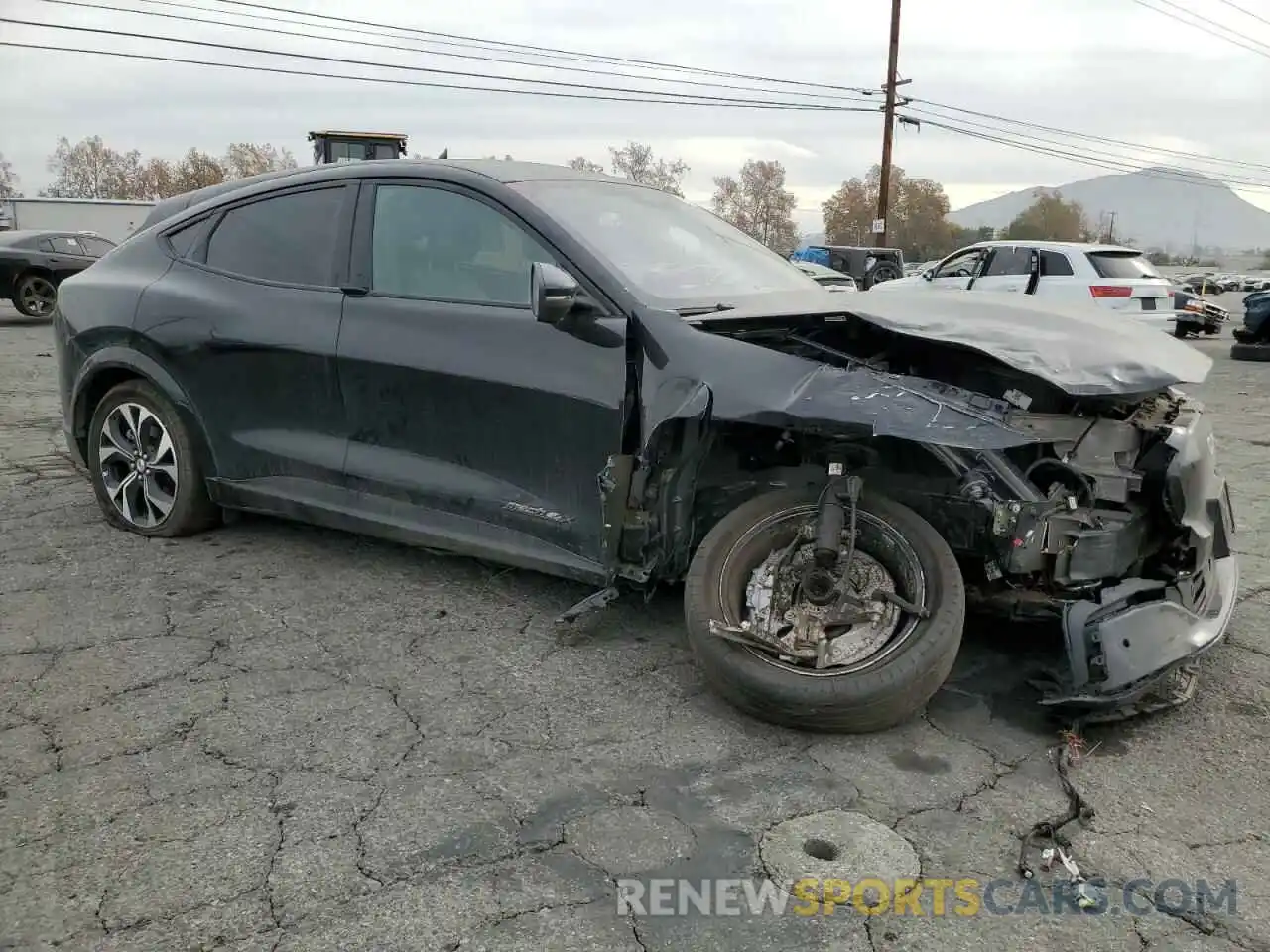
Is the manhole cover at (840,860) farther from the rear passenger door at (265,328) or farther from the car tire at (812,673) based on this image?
the rear passenger door at (265,328)

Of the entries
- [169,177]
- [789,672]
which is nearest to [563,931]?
[789,672]

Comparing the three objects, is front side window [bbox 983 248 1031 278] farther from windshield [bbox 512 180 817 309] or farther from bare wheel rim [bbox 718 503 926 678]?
bare wheel rim [bbox 718 503 926 678]

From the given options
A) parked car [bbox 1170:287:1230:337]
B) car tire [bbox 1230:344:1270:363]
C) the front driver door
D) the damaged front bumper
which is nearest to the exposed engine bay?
the damaged front bumper

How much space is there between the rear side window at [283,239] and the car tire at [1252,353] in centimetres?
1358

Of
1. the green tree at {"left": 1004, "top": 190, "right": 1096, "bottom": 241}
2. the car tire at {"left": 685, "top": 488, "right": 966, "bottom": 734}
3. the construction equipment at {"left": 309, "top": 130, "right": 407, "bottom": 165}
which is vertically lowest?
the car tire at {"left": 685, "top": 488, "right": 966, "bottom": 734}

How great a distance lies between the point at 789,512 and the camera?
3.19 m

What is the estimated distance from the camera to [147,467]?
4.65 m

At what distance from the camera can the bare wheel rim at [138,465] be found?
15.0 ft

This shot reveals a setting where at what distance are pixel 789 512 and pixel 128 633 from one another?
7.92 ft

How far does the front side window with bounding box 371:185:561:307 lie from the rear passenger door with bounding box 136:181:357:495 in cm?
21

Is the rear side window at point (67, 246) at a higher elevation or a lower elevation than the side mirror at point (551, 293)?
higher

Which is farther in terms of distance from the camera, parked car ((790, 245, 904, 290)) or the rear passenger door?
parked car ((790, 245, 904, 290))

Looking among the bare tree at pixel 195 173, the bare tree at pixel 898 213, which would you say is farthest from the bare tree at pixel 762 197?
the bare tree at pixel 195 173

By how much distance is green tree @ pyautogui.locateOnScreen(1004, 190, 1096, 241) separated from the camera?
Result: 269 feet
